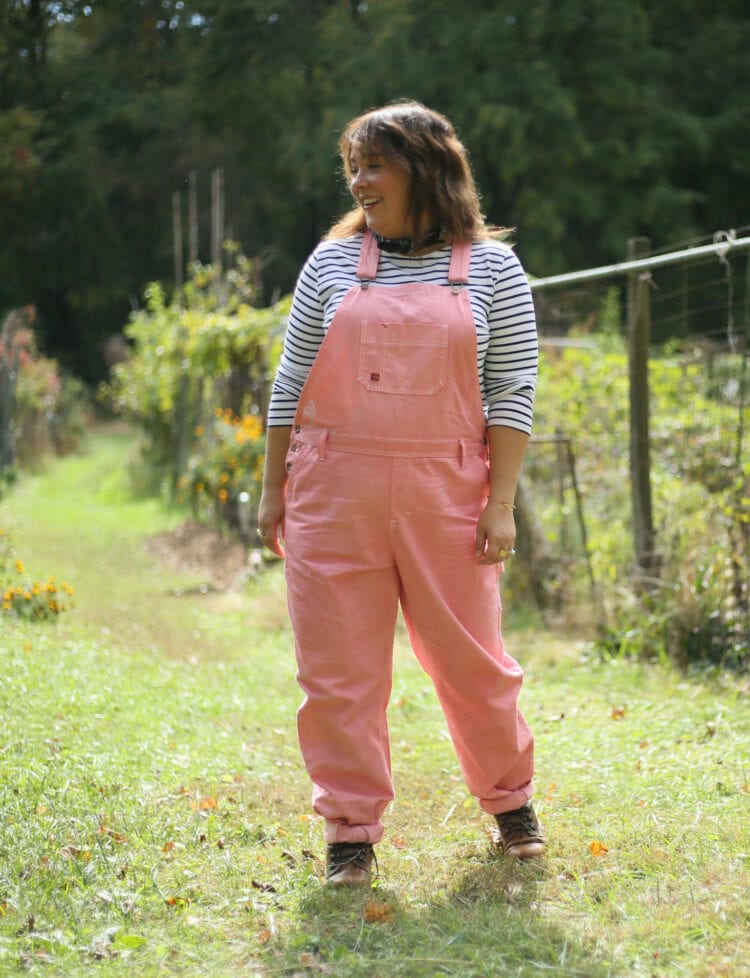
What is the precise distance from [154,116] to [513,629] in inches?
772

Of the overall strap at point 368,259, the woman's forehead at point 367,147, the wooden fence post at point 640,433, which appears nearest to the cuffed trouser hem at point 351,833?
the overall strap at point 368,259

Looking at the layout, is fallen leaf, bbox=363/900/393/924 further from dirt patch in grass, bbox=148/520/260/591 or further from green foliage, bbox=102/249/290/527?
green foliage, bbox=102/249/290/527

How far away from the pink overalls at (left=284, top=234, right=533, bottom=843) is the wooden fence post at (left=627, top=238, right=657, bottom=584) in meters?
2.25

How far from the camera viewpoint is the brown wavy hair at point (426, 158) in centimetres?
280

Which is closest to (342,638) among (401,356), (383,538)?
(383,538)

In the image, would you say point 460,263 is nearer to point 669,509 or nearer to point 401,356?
point 401,356

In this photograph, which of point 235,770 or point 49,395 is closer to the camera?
point 235,770

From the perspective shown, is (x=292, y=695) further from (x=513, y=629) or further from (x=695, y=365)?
(x=695, y=365)

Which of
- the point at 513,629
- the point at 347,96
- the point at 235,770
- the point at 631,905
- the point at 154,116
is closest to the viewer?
the point at 631,905

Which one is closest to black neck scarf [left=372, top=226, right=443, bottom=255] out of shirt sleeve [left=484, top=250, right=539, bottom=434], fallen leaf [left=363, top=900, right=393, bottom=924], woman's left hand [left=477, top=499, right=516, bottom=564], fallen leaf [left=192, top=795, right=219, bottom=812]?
shirt sleeve [left=484, top=250, right=539, bottom=434]

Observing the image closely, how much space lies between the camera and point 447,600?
2848 mm

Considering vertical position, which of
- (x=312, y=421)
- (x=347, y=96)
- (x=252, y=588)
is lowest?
(x=252, y=588)

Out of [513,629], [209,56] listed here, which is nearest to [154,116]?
[209,56]

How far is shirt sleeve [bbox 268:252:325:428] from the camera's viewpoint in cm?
289
